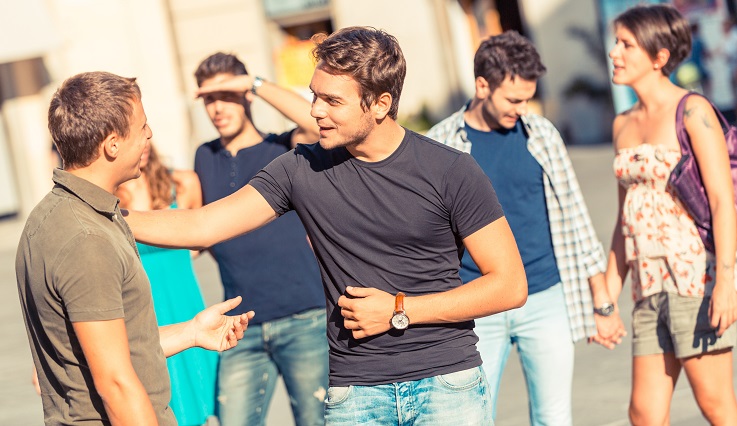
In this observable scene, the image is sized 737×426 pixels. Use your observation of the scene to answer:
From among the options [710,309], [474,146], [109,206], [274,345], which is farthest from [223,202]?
[710,309]

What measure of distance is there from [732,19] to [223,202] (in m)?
15.7

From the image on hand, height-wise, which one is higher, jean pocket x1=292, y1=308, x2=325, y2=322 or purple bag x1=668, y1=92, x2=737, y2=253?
purple bag x1=668, y1=92, x2=737, y2=253

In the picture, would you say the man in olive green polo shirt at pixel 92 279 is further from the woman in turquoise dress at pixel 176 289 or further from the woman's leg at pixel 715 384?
the woman's leg at pixel 715 384

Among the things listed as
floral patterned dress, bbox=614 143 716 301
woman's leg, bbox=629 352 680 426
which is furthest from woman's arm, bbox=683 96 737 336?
woman's leg, bbox=629 352 680 426

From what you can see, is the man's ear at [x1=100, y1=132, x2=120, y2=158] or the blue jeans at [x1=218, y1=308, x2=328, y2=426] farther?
the blue jeans at [x1=218, y1=308, x2=328, y2=426]

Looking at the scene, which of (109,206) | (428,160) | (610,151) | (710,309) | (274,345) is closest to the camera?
(109,206)

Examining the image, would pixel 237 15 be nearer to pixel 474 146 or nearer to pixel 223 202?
pixel 474 146

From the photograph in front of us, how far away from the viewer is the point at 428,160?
3209 mm

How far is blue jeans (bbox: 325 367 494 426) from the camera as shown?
318cm

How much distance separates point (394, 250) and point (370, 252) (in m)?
0.07

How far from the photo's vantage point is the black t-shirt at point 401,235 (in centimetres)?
317

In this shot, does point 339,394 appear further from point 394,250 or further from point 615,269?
point 615,269

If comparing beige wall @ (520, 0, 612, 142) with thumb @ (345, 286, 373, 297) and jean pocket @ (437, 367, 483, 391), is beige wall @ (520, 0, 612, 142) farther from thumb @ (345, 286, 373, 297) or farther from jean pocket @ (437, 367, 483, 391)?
thumb @ (345, 286, 373, 297)

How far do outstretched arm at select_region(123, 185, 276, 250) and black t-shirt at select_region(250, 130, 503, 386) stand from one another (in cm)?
17
